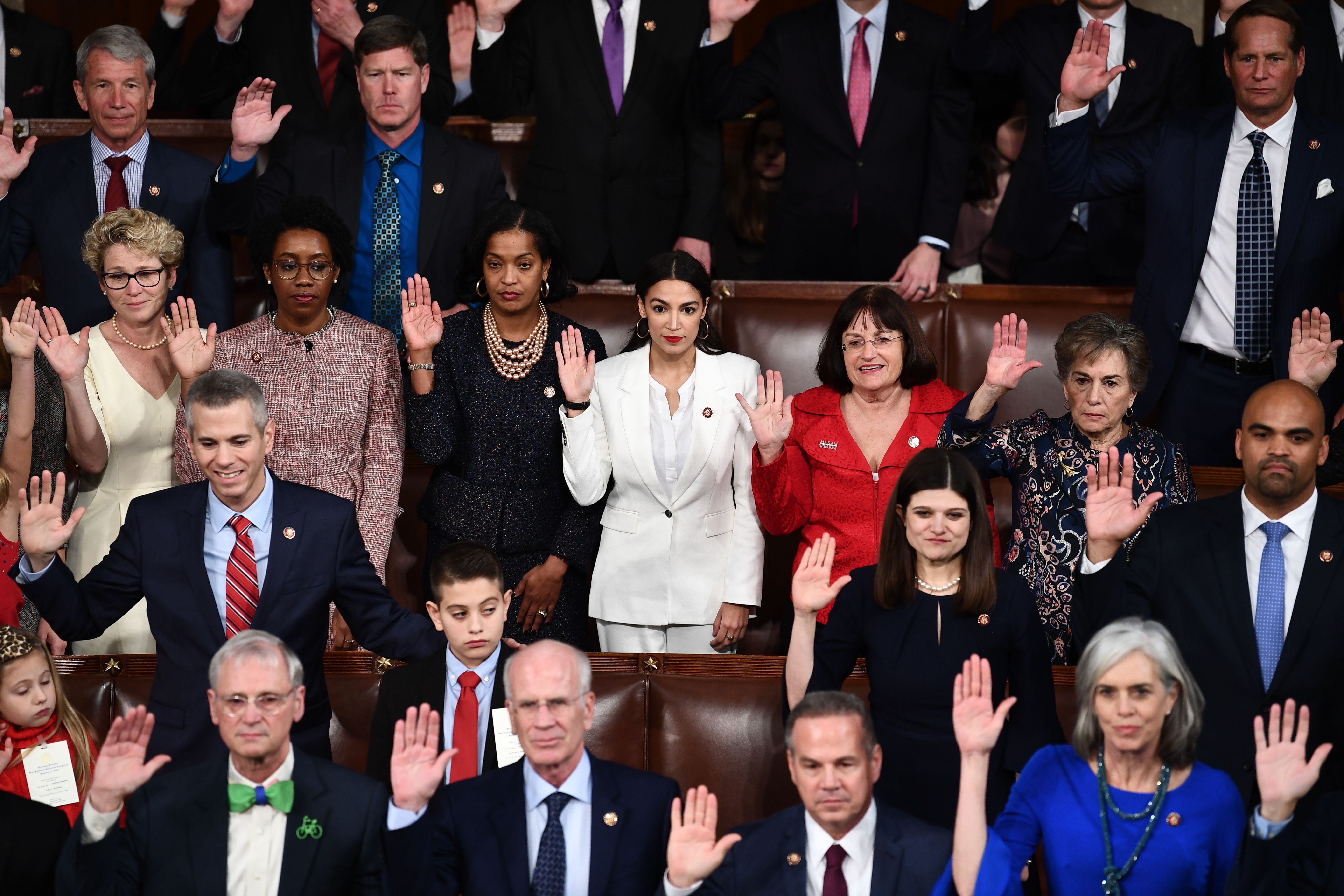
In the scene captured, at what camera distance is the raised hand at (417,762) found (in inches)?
102

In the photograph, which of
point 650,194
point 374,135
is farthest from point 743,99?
→ point 374,135

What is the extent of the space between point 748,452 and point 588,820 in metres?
1.22

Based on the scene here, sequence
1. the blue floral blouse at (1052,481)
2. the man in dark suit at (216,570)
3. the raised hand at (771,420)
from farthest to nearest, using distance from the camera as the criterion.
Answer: the raised hand at (771,420) → the blue floral blouse at (1052,481) → the man in dark suit at (216,570)

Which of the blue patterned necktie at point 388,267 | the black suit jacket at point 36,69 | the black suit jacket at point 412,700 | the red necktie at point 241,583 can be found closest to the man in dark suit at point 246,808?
the black suit jacket at point 412,700

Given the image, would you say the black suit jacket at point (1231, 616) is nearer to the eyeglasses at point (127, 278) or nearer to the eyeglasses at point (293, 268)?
the eyeglasses at point (293, 268)

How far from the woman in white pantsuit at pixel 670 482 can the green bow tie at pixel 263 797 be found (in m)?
1.17

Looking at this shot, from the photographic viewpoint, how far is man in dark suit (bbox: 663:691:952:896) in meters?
2.54

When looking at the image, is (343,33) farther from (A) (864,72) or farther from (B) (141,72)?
(A) (864,72)

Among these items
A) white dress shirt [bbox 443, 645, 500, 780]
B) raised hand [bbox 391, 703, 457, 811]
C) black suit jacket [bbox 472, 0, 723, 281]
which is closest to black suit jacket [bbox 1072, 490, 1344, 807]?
white dress shirt [bbox 443, 645, 500, 780]

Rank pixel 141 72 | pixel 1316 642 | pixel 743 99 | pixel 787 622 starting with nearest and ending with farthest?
1. pixel 1316 642
2. pixel 787 622
3. pixel 141 72
4. pixel 743 99

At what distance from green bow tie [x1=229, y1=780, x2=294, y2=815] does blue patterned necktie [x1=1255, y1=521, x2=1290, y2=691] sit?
1.79 metres

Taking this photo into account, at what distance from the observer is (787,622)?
3641 millimetres

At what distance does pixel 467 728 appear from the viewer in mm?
2914

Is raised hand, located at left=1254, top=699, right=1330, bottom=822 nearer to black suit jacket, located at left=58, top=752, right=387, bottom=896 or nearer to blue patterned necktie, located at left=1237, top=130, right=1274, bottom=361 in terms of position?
black suit jacket, located at left=58, top=752, right=387, bottom=896
